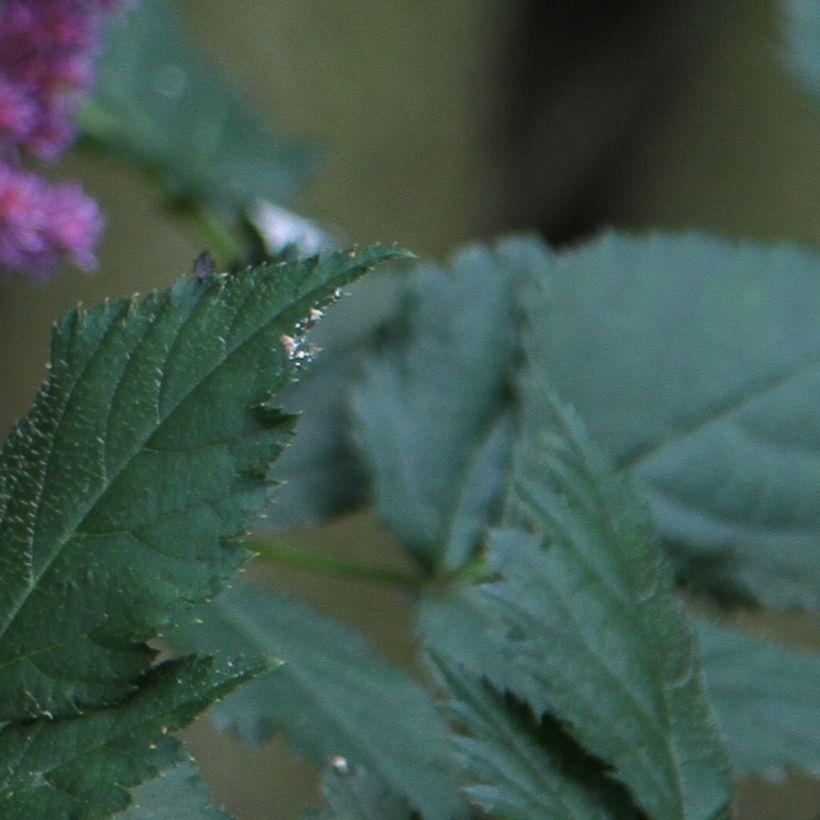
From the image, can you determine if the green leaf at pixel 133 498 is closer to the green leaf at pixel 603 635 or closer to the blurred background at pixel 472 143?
the green leaf at pixel 603 635

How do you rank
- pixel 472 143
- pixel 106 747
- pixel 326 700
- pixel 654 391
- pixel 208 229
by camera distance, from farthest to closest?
pixel 472 143
pixel 208 229
pixel 654 391
pixel 326 700
pixel 106 747

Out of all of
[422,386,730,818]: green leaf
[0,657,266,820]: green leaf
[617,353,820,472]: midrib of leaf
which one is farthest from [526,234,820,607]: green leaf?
[0,657,266,820]: green leaf

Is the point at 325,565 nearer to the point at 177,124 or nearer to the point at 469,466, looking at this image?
the point at 469,466

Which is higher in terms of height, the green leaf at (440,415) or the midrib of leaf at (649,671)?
the green leaf at (440,415)

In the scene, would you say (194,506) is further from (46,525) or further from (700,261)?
(700,261)

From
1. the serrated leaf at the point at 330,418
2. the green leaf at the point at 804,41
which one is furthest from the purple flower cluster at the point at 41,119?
the green leaf at the point at 804,41

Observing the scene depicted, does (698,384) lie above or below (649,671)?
above

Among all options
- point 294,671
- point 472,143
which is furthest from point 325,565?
point 472,143
